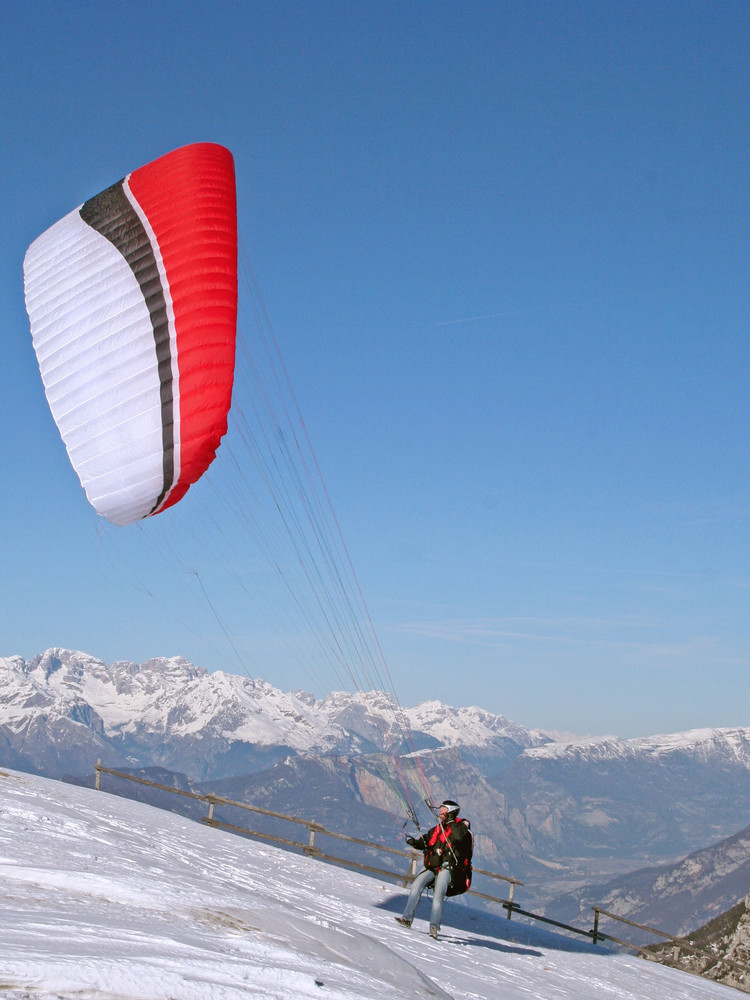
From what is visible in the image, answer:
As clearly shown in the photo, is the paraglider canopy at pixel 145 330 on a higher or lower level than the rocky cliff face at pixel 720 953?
higher

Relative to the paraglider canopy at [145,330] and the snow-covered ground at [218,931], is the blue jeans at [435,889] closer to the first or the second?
the snow-covered ground at [218,931]

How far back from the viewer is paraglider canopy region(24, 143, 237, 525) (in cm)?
1204

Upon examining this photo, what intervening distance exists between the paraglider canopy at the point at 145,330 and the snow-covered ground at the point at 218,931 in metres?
5.02

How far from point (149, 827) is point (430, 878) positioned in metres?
6.24

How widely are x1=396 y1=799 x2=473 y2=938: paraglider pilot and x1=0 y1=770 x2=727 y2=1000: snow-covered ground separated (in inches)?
20.6

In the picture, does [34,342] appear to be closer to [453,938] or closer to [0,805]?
[0,805]

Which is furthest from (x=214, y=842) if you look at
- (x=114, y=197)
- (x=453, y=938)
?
(x=114, y=197)

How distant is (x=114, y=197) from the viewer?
44.8 feet

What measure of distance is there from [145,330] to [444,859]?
8.44 metres

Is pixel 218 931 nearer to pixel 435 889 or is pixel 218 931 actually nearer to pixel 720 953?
pixel 435 889

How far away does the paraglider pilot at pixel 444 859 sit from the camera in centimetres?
1089

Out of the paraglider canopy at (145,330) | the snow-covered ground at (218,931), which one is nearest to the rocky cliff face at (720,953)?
the snow-covered ground at (218,931)

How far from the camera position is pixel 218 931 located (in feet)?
24.8

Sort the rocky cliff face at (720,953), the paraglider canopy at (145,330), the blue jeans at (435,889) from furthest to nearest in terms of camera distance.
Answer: the rocky cliff face at (720,953) < the paraglider canopy at (145,330) < the blue jeans at (435,889)
